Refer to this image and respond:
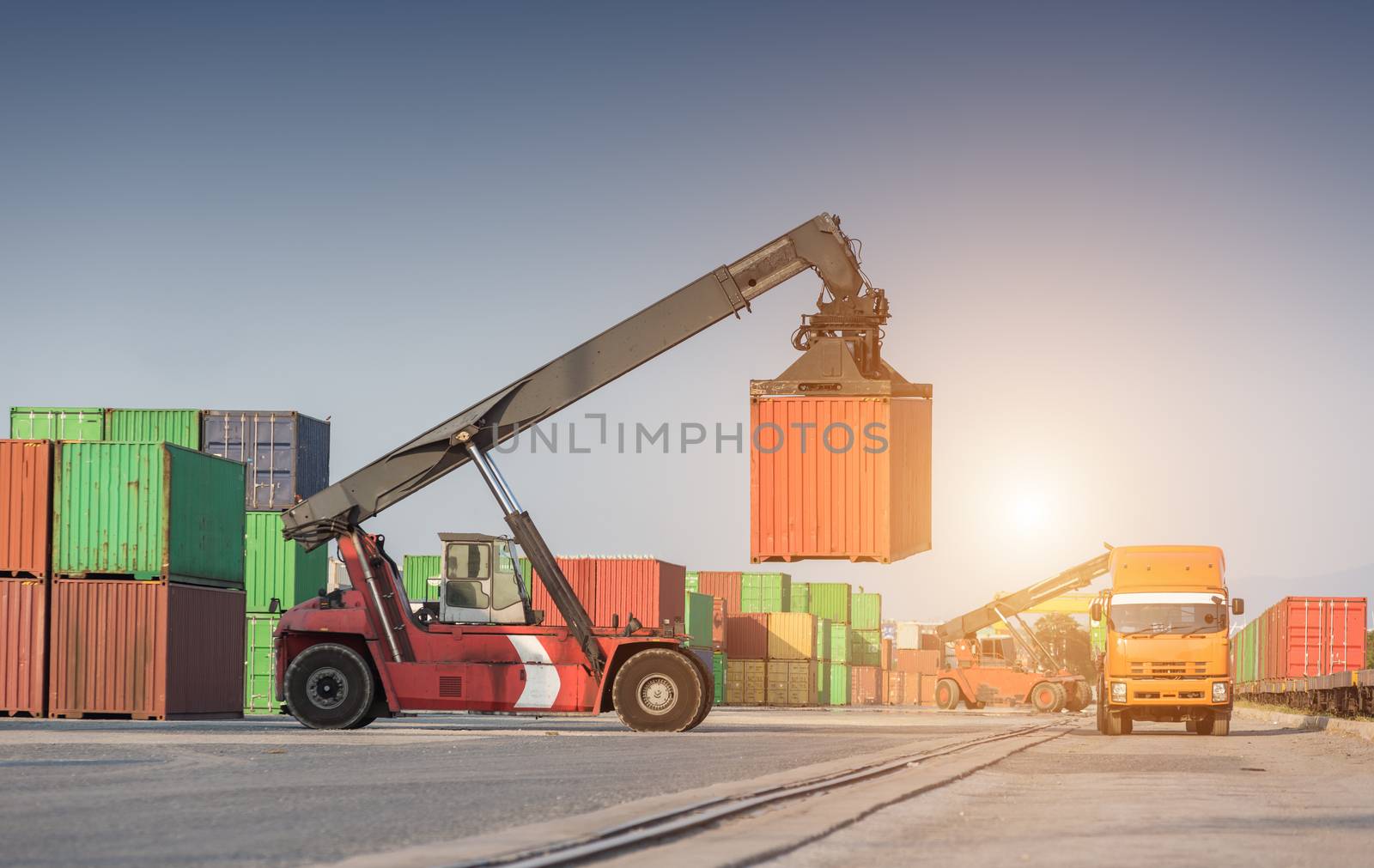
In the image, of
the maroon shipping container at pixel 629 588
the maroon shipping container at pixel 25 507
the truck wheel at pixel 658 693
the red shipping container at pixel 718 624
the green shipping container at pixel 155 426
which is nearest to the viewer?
the truck wheel at pixel 658 693

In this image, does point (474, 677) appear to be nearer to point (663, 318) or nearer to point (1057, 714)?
point (663, 318)

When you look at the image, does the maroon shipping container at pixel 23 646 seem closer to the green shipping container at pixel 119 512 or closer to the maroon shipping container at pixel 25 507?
the maroon shipping container at pixel 25 507

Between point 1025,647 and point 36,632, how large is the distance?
29.9 m

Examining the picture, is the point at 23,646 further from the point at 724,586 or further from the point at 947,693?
the point at 724,586

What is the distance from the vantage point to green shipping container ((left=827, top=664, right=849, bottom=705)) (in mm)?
70062

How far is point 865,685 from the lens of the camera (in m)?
78.6

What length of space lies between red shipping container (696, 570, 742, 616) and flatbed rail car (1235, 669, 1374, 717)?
31.2 m

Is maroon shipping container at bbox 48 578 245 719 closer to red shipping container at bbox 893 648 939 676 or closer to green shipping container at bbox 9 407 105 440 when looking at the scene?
green shipping container at bbox 9 407 105 440

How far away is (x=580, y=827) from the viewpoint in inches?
332

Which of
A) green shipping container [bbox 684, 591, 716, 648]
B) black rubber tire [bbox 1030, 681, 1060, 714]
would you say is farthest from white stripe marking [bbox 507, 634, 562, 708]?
green shipping container [bbox 684, 591, 716, 648]

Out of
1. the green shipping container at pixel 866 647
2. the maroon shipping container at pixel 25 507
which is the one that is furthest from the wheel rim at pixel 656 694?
the green shipping container at pixel 866 647

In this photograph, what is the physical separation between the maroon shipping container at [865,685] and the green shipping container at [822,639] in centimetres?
498

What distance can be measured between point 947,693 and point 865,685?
31.0 m

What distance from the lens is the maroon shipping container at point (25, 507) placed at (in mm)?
24672
